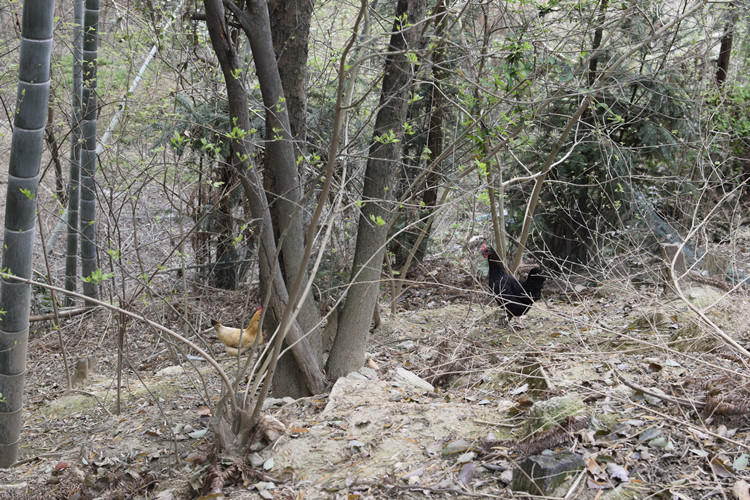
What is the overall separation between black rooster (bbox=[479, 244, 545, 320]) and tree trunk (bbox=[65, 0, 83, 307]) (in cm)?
351

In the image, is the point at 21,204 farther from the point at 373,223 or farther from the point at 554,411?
the point at 554,411

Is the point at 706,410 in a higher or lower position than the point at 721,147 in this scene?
lower

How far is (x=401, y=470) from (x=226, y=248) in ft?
15.4

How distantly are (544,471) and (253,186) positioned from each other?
2.22 meters

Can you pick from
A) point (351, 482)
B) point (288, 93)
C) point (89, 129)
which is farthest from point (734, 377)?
point (89, 129)

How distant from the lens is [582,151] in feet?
23.2

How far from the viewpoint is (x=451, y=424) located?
3.34 meters

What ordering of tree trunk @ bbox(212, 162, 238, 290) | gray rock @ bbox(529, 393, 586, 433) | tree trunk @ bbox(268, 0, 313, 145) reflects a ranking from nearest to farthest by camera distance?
gray rock @ bbox(529, 393, 586, 433), tree trunk @ bbox(268, 0, 313, 145), tree trunk @ bbox(212, 162, 238, 290)

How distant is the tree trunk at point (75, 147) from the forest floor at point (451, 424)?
1460 millimetres

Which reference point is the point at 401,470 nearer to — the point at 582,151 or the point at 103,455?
the point at 103,455

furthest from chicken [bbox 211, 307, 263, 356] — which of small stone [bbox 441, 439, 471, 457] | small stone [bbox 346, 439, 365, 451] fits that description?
small stone [bbox 441, 439, 471, 457]

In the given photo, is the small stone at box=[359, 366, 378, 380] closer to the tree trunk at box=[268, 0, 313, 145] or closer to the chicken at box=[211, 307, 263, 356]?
the chicken at box=[211, 307, 263, 356]

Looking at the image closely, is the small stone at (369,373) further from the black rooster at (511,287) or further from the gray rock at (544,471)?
the gray rock at (544,471)

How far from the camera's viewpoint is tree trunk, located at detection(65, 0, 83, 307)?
5.39 meters
